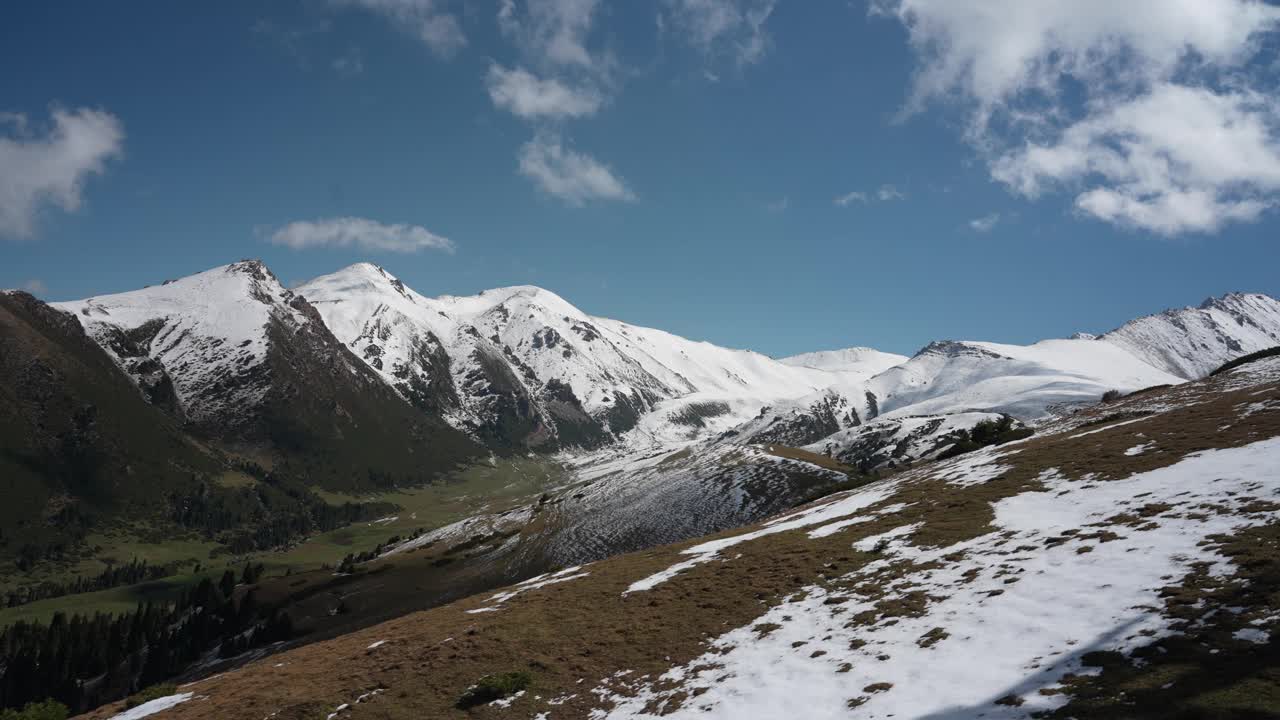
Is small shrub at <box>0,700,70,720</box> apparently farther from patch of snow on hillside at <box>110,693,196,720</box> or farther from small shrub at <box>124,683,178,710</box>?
patch of snow on hillside at <box>110,693,196,720</box>

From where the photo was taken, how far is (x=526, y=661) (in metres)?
34.7

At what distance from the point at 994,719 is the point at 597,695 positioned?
1718 cm

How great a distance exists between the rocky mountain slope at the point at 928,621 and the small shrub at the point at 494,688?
10 centimetres

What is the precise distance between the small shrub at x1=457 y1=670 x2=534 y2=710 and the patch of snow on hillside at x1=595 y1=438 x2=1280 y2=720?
18.5ft

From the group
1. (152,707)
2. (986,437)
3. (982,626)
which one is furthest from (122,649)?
(982,626)

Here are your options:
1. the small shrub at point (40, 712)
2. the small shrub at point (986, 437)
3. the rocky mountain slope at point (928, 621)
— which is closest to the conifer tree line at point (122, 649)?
the small shrub at point (40, 712)

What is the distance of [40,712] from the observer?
144 feet

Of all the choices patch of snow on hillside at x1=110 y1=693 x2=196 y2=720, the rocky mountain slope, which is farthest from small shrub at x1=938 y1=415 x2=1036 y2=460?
patch of snow on hillside at x1=110 y1=693 x2=196 y2=720

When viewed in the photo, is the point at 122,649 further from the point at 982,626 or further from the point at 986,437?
the point at 982,626

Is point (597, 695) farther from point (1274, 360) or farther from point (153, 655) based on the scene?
point (153, 655)

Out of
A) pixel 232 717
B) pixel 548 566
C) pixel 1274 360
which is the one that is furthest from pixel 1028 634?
pixel 548 566

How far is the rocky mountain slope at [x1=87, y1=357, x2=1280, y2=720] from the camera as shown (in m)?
19.6

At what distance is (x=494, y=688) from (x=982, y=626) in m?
21.8

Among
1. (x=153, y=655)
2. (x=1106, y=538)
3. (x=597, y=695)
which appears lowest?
(x=153, y=655)
